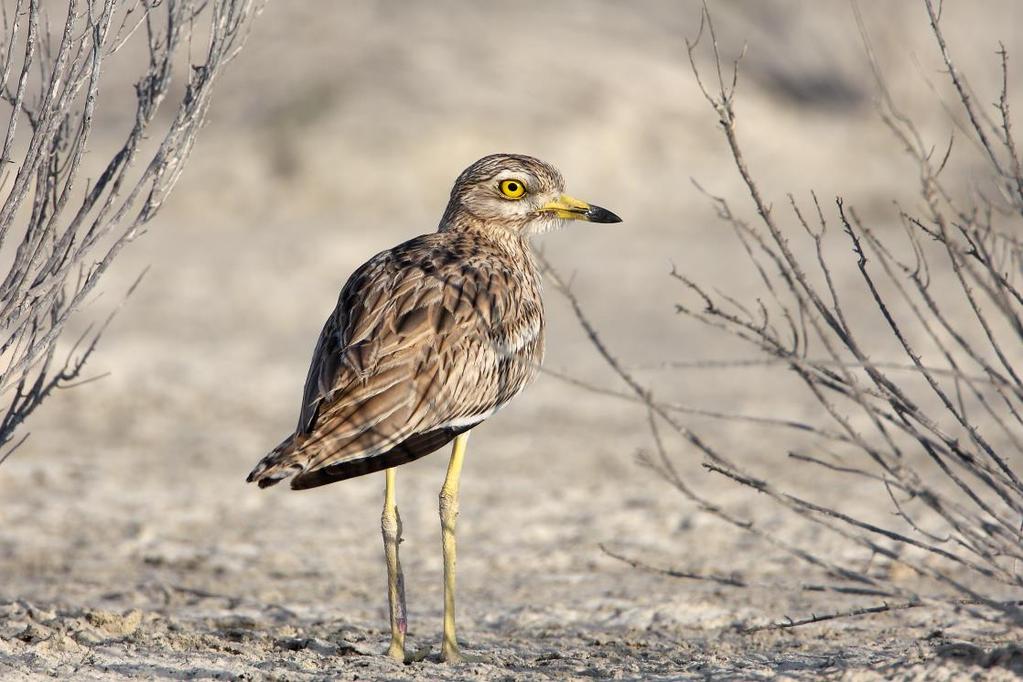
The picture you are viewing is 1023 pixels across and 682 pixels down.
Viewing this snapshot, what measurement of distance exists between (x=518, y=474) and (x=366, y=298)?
12.9ft

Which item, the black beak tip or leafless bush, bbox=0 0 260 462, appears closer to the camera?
leafless bush, bbox=0 0 260 462

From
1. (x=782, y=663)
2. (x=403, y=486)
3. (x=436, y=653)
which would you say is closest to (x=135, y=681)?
(x=436, y=653)

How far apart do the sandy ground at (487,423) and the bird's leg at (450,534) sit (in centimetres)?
15

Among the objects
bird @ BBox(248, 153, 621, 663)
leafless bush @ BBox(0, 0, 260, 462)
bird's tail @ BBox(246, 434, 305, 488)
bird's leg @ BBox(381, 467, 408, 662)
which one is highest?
leafless bush @ BBox(0, 0, 260, 462)

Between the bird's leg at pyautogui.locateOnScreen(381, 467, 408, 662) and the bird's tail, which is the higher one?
the bird's tail

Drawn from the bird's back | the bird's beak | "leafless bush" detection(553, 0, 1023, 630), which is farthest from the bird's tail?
the bird's beak

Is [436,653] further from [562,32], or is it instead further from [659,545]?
[562,32]

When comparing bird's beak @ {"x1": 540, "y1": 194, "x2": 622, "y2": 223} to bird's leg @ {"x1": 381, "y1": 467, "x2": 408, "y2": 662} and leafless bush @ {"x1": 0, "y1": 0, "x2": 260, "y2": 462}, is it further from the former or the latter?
leafless bush @ {"x1": 0, "y1": 0, "x2": 260, "y2": 462}

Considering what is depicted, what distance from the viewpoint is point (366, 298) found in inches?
181

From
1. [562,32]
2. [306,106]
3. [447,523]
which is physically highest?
[562,32]

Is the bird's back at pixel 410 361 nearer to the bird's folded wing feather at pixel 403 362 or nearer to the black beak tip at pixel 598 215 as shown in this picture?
the bird's folded wing feather at pixel 403 362

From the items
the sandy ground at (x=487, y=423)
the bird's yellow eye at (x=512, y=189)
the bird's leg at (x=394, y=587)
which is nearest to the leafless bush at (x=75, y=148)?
the sandy ground at (x=487, y=423)

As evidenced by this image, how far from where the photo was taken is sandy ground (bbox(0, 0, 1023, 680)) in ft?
16.1

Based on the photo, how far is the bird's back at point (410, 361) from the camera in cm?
409
